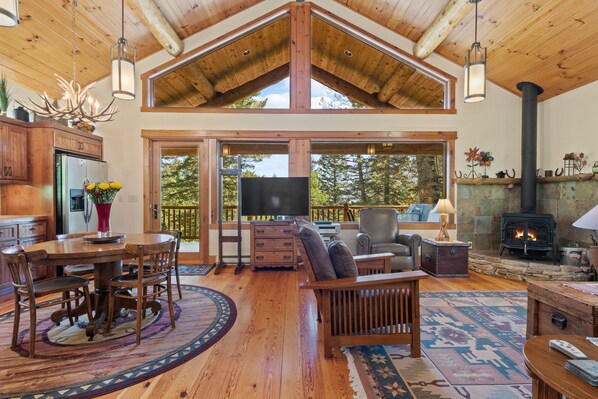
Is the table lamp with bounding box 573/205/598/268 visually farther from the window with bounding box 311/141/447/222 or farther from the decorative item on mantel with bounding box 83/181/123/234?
the decorative item on mantel with bounding box 83/181/123/234

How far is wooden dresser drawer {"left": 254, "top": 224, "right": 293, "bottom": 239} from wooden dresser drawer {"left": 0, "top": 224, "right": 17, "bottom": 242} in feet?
9.61

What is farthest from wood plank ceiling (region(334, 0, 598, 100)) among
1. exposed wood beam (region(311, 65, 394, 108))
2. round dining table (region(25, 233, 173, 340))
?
round dining table (region(25, 233, 173, 340))

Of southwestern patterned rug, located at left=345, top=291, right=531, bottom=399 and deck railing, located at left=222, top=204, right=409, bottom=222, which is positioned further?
deck railing, located at left=222, top=204, right=409, bottom=222

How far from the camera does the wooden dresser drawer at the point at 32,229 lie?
3.59 meters

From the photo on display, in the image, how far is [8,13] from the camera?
1.70 m

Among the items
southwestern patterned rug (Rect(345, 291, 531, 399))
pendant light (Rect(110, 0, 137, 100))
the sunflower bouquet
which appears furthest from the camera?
pendant light (Rect(110, 0, 137, 100))

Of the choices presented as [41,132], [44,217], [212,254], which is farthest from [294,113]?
[44,217]

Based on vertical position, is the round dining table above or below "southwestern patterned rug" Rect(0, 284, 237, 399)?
above

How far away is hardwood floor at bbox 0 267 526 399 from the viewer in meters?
1.81

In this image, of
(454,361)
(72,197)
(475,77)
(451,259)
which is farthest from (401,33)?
(72,197)

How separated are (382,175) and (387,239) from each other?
1337 millimetres

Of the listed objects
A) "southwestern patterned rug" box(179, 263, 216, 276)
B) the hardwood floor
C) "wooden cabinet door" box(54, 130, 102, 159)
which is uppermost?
"wooden cabinet door" box(54, 130, 102, 159)

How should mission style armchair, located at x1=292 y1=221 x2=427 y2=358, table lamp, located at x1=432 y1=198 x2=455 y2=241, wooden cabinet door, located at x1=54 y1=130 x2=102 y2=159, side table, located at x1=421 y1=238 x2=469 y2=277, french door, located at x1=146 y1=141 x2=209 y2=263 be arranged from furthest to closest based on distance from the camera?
1. french door, located at x1=146 y1=141 x2=209 y2=263
2. table lamp, located at x1=432 y1=198 x2=455 y2=241
3. side table, located at x1=421 y1=238 x2=469 y2=277
4. wooden cabinet door, located at x1=54 y1=130 x2=102 y2=159
5. mission style armchair, located at x1=292 y1=221 x2=427 y2=358

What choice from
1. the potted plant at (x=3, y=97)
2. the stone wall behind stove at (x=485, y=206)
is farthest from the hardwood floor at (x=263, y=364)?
the stone wall behind stove at (x=485, y=206)
